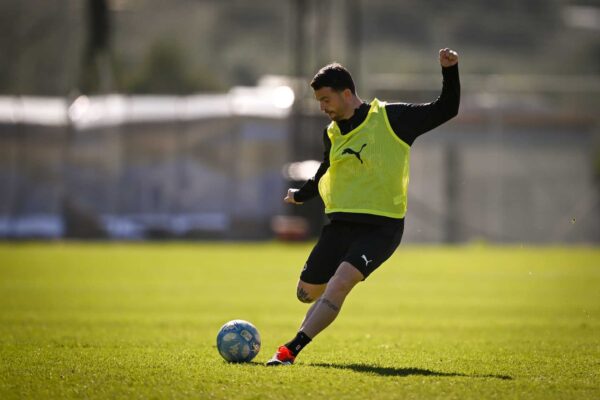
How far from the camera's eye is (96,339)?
→ 11211 millimetres

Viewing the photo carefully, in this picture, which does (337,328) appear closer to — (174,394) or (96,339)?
(96,339)

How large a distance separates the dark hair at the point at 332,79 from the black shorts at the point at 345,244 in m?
1.18

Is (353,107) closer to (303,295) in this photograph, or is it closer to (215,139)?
(303,295)

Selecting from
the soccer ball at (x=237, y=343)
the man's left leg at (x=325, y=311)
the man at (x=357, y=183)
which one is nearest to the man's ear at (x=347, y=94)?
the man at (x=357, y=183)

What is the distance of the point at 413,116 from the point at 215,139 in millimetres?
31953

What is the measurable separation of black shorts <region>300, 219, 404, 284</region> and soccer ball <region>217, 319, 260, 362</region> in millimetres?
670

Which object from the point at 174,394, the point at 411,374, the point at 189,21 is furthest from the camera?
the point at 189,21

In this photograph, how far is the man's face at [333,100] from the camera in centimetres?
876

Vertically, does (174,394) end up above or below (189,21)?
below

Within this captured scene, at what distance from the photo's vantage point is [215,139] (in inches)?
1597

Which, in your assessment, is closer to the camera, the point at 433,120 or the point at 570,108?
the point at 433,120

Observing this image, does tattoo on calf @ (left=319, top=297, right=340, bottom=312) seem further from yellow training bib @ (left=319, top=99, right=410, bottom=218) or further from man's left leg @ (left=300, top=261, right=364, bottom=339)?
yellow training bib @ (left=319, top=99, right=410, bottom=218)

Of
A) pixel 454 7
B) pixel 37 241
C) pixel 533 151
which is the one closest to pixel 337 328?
Result: pixel 37 241

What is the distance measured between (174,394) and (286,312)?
8329 millimetres
